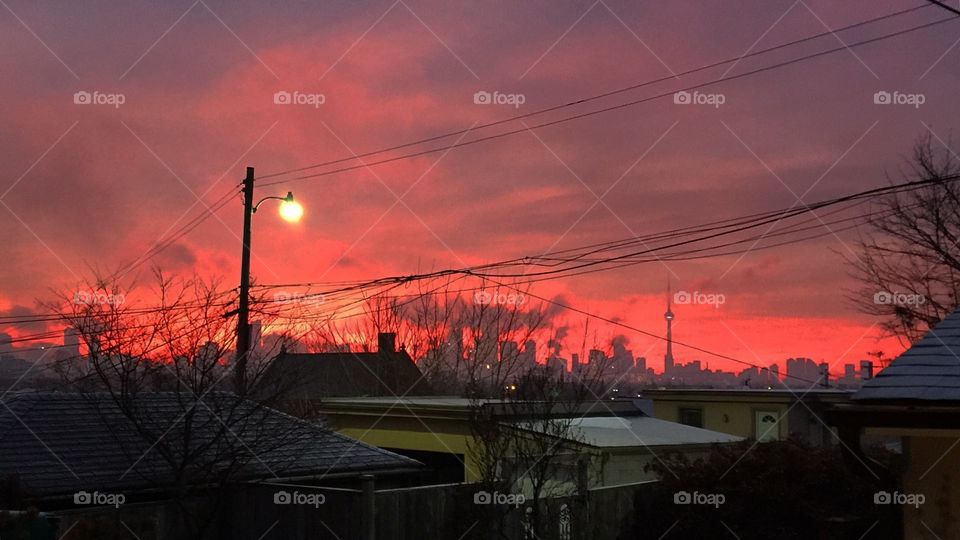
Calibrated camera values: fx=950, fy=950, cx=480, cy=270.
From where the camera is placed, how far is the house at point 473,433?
59.8 ft

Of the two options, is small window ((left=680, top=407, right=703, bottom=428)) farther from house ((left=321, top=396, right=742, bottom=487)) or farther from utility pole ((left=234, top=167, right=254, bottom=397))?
utility pole ((left=234, top=167, right=254, bottom=397))

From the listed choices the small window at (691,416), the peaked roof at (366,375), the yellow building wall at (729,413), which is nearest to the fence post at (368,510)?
the yellow building wall at (729,413)

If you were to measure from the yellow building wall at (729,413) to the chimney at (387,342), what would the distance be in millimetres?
17925

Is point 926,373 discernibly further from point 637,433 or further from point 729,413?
point 729,413

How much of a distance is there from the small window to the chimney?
1868cm

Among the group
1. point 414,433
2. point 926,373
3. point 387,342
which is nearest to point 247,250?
point 414,433

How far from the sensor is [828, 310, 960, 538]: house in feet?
27.1

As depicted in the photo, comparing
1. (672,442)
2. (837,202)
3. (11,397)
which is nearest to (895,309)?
(672,442)

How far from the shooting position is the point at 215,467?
583 inches

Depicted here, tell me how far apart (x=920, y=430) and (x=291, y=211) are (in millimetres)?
13436

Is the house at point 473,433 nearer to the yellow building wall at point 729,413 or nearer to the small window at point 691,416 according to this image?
the yellow building wall at point 729,413

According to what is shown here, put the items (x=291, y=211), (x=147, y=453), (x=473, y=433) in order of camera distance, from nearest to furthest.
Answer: (x=147, y=453), (x=473, y=433), (x=291, y=211)

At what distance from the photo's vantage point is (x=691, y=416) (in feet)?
116

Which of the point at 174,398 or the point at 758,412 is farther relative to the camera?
the point at 758,412
